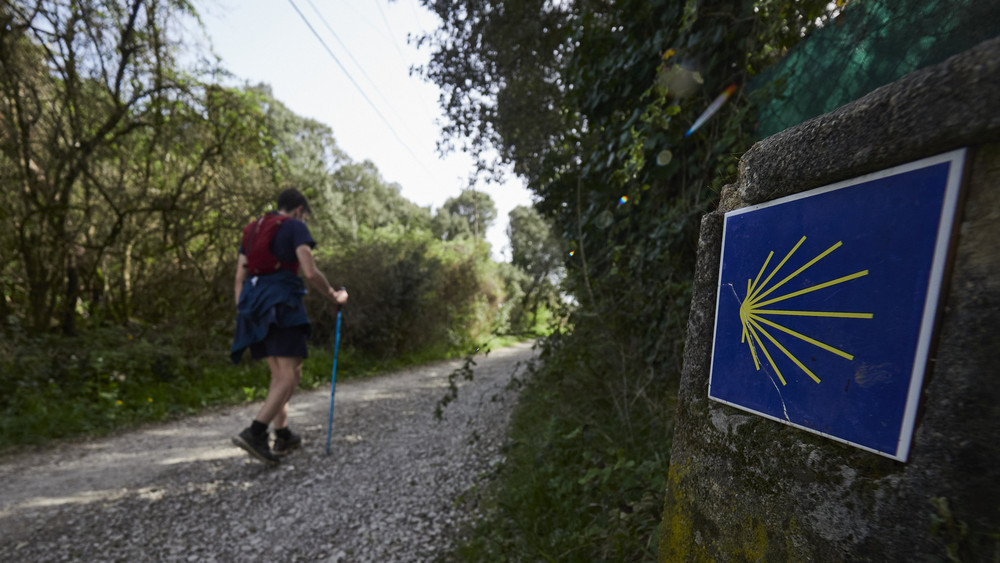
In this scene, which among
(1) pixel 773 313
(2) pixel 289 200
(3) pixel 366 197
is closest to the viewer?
(1) pixel 773 313

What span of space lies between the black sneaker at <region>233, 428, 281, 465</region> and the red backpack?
1300 mm

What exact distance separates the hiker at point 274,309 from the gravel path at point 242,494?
49cm

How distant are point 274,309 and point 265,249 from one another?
20.1 inches

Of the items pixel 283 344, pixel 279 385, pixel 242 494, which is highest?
pixel 283 344

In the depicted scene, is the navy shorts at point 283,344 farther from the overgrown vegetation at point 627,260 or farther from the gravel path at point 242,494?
the overgrown vegetation at point 627,260

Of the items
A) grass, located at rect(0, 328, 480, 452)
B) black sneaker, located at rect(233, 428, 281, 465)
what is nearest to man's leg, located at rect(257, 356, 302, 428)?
black sneaker, located at rect(233, 428, 281, 465)

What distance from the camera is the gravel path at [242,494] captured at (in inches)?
99.7

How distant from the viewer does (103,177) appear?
623 centimetres

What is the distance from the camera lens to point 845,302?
83 centimetres

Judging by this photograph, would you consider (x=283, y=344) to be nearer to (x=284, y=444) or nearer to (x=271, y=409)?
(x=271, y=409)

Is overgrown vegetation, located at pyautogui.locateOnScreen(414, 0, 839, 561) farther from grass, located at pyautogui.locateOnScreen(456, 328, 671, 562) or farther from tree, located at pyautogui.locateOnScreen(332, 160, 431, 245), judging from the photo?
tree, located at pyautogui.locateOnScreen(332, 160, 431, 245)

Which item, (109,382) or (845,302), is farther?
(109,382)

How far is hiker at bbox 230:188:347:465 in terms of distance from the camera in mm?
3432

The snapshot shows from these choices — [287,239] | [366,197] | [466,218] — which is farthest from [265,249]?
[466,218]
